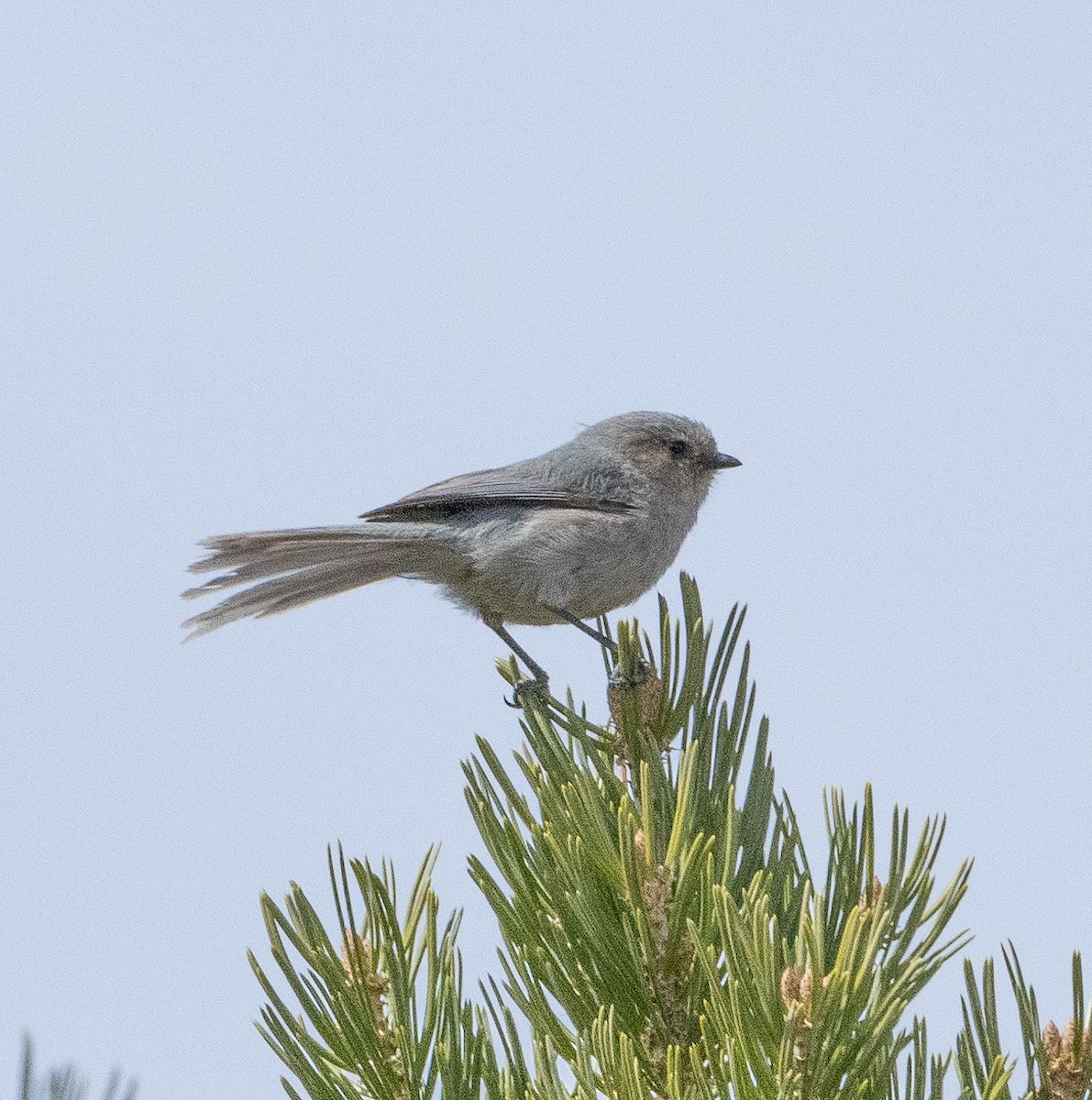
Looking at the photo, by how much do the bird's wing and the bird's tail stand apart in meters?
0.09

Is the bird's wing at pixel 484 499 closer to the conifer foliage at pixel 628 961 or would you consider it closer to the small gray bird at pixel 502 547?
the small gray bird at pixel 502 547

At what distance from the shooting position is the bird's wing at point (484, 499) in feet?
15.2

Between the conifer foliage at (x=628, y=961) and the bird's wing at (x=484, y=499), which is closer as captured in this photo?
the conifer foliage at (x=628, y=961)

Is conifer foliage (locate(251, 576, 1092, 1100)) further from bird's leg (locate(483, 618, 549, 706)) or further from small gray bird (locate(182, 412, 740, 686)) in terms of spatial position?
small gray bird (locate(182, 412, 740, 686))

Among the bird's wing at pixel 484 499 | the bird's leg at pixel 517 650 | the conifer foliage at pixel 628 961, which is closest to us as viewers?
the conifer foliage at pixel 628 961

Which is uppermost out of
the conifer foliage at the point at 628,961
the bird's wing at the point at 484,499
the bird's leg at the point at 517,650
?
the bird's wing at the point at 484,499

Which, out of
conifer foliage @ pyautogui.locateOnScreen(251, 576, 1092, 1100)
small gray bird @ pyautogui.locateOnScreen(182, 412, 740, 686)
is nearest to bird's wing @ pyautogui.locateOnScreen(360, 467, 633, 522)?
small gray bird @ pyautogui.locateOnScreen(182, 412, 740, 686)

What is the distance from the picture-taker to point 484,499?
15.2ft

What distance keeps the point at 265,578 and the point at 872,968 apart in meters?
3.19

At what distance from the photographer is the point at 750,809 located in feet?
6.85

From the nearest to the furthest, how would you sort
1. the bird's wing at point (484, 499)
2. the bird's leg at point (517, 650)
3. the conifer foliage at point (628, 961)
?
the conifer foliage at point (628, 961) < the bird's leg at point (517, 650) < the bird's wing at point (484, 499)

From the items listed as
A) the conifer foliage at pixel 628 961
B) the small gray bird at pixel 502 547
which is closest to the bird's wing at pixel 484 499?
the small gray bird at pixel 502 547

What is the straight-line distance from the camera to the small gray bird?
4434 millimetres

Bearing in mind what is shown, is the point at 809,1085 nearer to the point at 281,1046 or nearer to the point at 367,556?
the point at 281,1046
